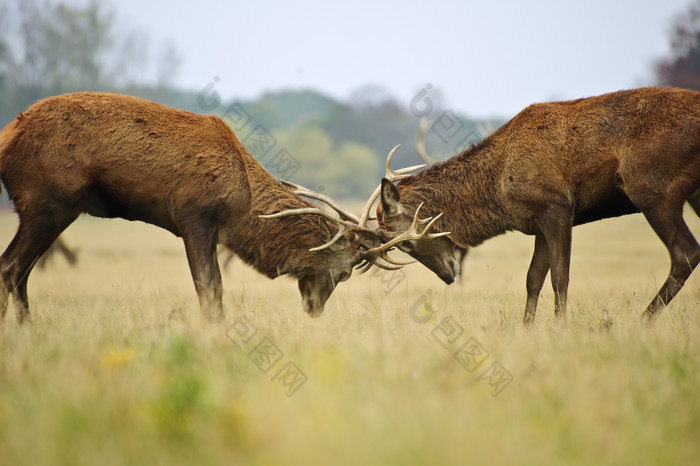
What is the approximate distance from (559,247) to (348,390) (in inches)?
149

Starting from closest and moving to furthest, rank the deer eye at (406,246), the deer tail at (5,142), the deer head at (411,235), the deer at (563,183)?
1. the deer tail at (5,142)
2. the deer at (563,183)
3. the deer head at (411,235)
4. the deer eye at (406,246)

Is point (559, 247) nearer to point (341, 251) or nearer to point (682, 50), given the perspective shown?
point (341, 251)

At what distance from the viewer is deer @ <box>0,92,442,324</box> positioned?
19.9ft

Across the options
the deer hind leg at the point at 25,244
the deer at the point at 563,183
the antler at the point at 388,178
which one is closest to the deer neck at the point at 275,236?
the antler at the point at 388,178

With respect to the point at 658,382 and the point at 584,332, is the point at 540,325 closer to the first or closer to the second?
the point at 584,332

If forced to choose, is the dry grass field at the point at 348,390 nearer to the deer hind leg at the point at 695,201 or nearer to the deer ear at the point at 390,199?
the deer hind leg at the point at 695,201

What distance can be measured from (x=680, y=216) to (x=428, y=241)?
2.48 metres

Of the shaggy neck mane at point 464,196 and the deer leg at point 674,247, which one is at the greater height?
the shaggy neck mane at point 464,196

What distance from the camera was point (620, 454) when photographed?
3.04 metres

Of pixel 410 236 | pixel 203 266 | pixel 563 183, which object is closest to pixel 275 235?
pixel 203 266

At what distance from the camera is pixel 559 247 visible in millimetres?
6918

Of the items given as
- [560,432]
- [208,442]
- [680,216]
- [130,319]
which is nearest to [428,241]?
[680,216]

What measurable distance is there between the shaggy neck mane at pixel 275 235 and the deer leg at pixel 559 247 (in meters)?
2.18

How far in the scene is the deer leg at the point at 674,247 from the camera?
640 centimetres
